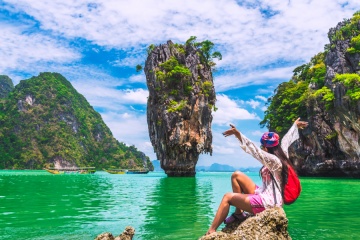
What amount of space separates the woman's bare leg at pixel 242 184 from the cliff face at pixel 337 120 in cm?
2701

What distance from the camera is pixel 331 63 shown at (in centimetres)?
3531

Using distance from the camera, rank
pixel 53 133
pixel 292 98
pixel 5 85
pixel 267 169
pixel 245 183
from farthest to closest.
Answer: pixel 5 85 < pixel 53 133 < pixel 292 98 < pixel 245 183 < pixel 267 169

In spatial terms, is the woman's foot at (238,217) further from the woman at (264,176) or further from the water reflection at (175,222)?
the water reflection at (175,222)

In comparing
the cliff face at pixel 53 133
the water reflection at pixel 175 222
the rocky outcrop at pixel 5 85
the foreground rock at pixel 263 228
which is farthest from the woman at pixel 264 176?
the rocky outcrop at pixel 5 85

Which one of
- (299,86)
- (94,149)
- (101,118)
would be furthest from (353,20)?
(101,118)

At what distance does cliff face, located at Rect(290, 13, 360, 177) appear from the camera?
3036 cm

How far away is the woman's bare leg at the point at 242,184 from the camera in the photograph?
15.0 ft

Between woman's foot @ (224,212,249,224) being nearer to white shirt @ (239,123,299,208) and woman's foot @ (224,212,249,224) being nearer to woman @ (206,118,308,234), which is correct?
woman @ (206,118,308,234)

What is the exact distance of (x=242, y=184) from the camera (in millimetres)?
4617

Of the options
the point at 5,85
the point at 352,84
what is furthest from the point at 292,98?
the point at 5,85

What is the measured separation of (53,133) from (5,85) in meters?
47.4

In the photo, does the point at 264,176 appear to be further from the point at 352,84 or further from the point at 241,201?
the point at 352,84

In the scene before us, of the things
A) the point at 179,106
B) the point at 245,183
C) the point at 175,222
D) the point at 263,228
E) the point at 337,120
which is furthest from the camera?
the point at 179,106

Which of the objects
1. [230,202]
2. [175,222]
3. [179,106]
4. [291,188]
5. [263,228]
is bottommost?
[175,222]
